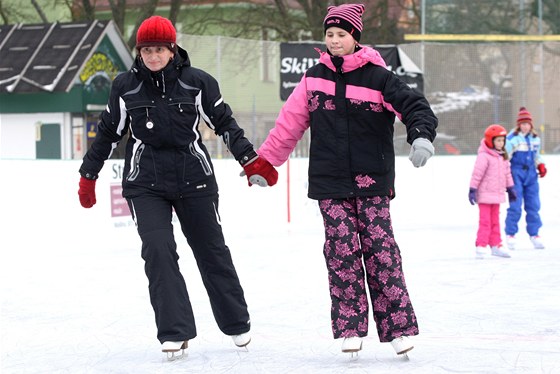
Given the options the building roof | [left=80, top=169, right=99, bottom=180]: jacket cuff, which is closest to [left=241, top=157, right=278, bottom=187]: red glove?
[left=80, top=169, right=99, bottom=180]: jacket cuff

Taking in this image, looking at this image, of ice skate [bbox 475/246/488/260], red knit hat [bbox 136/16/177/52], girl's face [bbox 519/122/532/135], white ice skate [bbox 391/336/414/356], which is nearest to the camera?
white ice skate [bbox 391/336/414/356]

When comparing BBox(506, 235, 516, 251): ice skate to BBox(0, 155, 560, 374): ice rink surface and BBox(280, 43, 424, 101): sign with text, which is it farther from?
BBox(280, 43, 424, 101): sign with text

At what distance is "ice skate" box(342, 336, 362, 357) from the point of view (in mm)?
4996

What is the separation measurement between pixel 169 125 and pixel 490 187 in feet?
19.0

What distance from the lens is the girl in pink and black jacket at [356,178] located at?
197 inches

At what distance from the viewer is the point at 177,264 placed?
5203 millimetres

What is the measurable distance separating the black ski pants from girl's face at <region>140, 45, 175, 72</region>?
0.55 meters

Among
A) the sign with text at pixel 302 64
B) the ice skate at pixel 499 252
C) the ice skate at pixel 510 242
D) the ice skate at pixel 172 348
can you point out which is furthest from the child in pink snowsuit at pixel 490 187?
the ice skate at pixel 172 348

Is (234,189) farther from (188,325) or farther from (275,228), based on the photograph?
(188,325)

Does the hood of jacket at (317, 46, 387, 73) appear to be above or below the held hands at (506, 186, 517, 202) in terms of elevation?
above

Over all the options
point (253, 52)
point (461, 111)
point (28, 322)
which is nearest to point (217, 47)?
point (253, 52)

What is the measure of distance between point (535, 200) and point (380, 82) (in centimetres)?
713

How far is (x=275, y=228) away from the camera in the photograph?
14234mm

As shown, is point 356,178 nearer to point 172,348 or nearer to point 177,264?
point 177,264
